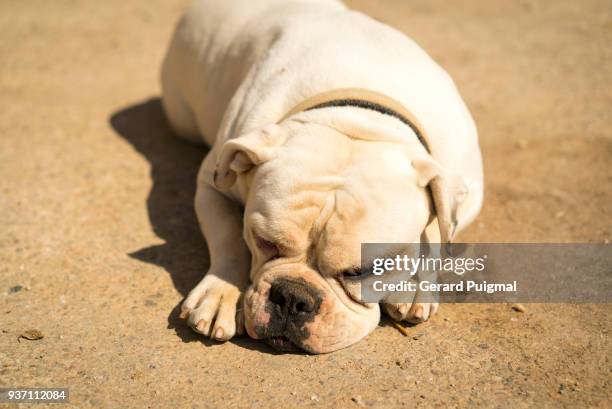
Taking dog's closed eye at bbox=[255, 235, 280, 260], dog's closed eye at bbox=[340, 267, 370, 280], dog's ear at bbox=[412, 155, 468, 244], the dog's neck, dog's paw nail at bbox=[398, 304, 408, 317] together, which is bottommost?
dog's paw nail at bbox=[398, 304, 408, 317]

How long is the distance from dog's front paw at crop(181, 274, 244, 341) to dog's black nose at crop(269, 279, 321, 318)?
0.29 metres

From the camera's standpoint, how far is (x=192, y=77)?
5094 millimetres

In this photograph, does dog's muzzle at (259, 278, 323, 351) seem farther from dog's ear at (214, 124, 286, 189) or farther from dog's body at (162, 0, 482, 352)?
dog's ear at (214, 124, 286, 189)

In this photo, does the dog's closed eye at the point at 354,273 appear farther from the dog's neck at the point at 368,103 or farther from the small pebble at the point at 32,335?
the small pebble at the point at 32,335

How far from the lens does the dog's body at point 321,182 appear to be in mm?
3082

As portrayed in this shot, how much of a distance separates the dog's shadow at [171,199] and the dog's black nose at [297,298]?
271 millimetres

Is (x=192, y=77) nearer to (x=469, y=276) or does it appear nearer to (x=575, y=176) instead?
(x=469, y=276)

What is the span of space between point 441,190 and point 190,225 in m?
1.81

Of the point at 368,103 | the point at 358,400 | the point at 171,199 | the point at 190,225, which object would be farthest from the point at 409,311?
the point at 171,199

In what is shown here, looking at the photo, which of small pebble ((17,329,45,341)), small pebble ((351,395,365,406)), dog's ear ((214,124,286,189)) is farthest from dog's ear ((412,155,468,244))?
small pebble ((17,329,45,341))

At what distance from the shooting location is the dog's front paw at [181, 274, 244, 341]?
3252 mm

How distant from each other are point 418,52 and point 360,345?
1.77 meters

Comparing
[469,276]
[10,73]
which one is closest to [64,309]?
[469,276]

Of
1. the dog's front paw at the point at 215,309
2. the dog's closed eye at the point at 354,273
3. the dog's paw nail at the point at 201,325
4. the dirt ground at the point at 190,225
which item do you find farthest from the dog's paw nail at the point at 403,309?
the dog's paw nail at the point at 201,325
